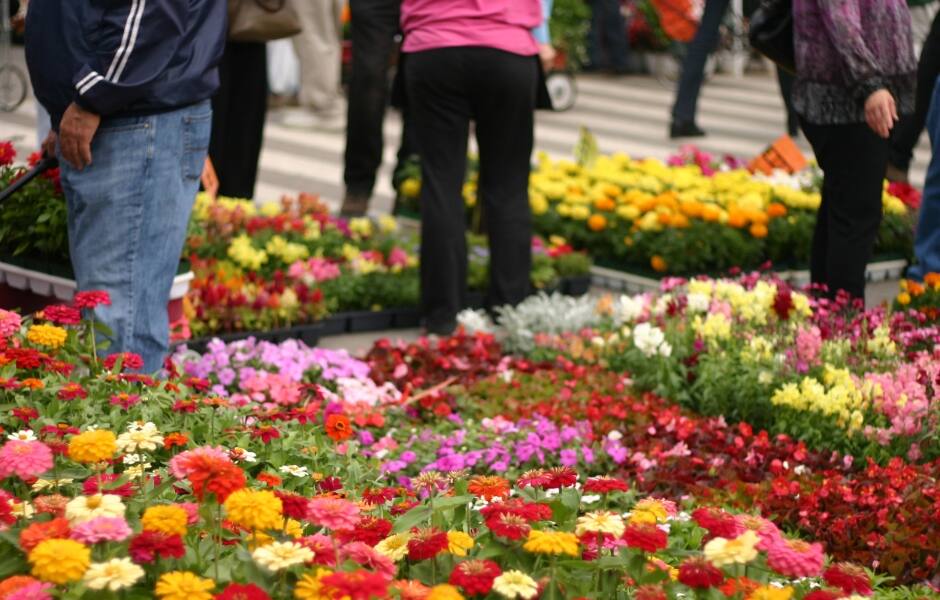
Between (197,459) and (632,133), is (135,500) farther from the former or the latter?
(632,133)

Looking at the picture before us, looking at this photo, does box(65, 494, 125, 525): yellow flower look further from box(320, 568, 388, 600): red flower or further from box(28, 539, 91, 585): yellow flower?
box(320, 568, 388, 600): red flower

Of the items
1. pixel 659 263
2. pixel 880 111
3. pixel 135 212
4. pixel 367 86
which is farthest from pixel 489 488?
pixel 367 86

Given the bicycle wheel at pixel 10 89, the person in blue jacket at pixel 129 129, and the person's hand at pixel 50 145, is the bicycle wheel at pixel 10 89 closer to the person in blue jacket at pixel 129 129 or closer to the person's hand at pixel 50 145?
the person's hand at pixel 50 145

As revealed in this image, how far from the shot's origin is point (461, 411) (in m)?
5.29

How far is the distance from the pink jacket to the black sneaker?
6.75 meters

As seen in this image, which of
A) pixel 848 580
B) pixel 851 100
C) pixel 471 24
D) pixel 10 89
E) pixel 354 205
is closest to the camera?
pixel 848 580

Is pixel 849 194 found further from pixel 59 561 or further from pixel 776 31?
pixel 59 561

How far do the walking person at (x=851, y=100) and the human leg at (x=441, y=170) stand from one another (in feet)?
4.10

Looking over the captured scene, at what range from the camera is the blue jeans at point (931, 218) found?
6.41 metres

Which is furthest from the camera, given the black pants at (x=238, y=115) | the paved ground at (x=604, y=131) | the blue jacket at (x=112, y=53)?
the paved ground at (x=604, y=131)

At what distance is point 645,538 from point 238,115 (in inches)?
207

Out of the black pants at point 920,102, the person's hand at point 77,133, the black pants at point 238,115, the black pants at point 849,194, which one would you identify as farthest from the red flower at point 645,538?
the black pants at point 920,102

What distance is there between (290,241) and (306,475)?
3.80 m

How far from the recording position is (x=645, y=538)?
249cm
